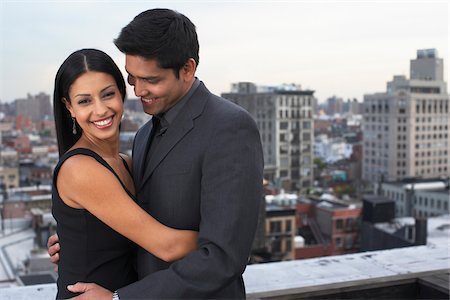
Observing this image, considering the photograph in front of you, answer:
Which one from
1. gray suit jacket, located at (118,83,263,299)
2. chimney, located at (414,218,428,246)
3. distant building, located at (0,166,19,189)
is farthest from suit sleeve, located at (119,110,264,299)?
distant building, located at (0,166,19,189)

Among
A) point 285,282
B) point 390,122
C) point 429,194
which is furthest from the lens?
point 390,122

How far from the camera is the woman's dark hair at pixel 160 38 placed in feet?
3.80

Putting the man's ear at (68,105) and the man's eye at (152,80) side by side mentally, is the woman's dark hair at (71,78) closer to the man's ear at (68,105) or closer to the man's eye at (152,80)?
the man's ear at (68,105)

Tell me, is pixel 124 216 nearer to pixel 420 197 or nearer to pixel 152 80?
pixel 152 80

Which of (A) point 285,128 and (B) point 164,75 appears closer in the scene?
(B) point 164,75

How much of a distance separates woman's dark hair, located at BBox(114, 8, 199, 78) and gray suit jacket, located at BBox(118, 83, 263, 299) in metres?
0.13

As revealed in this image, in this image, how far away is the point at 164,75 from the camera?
1197 millimetres

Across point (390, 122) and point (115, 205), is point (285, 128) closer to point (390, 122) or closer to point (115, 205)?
point (390, 122)

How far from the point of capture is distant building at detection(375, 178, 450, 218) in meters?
27.3

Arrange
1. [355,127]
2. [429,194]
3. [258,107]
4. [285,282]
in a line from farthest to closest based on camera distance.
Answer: [355,127]
[258,107]
[429,194]
[285,282]

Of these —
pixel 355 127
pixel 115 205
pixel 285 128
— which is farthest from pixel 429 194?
pixel 355 127

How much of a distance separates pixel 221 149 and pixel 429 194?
94.1 ft

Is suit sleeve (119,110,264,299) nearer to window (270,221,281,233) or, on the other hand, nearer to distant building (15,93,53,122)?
window (270,221,281,233)

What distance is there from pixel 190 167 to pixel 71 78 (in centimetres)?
34
